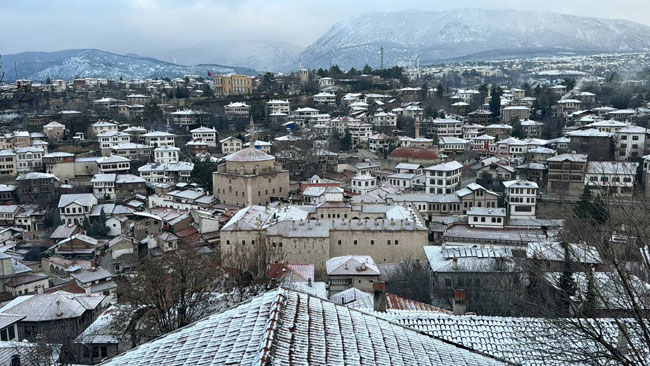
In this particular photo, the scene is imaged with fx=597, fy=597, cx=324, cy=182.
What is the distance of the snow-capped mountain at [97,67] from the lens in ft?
437

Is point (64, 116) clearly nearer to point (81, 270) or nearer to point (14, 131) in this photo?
Answer: point (14, 131)

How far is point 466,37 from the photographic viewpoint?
554 feet

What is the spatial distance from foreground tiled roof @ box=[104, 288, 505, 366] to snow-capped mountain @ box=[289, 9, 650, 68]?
14026 centimetres

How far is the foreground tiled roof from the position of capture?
378cm

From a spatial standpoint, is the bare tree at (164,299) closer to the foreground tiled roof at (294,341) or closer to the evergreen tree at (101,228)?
the foreground tiled roof at (294,341)

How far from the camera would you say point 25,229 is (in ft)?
86.9

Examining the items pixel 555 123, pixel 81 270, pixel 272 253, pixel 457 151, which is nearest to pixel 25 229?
pixel 81 270

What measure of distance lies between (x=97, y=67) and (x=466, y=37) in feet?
324

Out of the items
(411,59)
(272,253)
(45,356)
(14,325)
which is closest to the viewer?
(45,356)

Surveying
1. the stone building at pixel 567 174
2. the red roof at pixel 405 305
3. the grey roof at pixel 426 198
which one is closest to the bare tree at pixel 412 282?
the red roof at pixel 405 305

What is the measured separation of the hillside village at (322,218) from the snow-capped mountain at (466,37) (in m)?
93.8

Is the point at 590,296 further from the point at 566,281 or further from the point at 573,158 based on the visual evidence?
the point at 573,158

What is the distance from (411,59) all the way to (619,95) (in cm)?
9958

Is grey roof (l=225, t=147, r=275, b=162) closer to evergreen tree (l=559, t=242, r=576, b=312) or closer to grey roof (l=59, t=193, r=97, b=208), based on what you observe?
grey roof (l=59, t=193, r=97, b=208)
